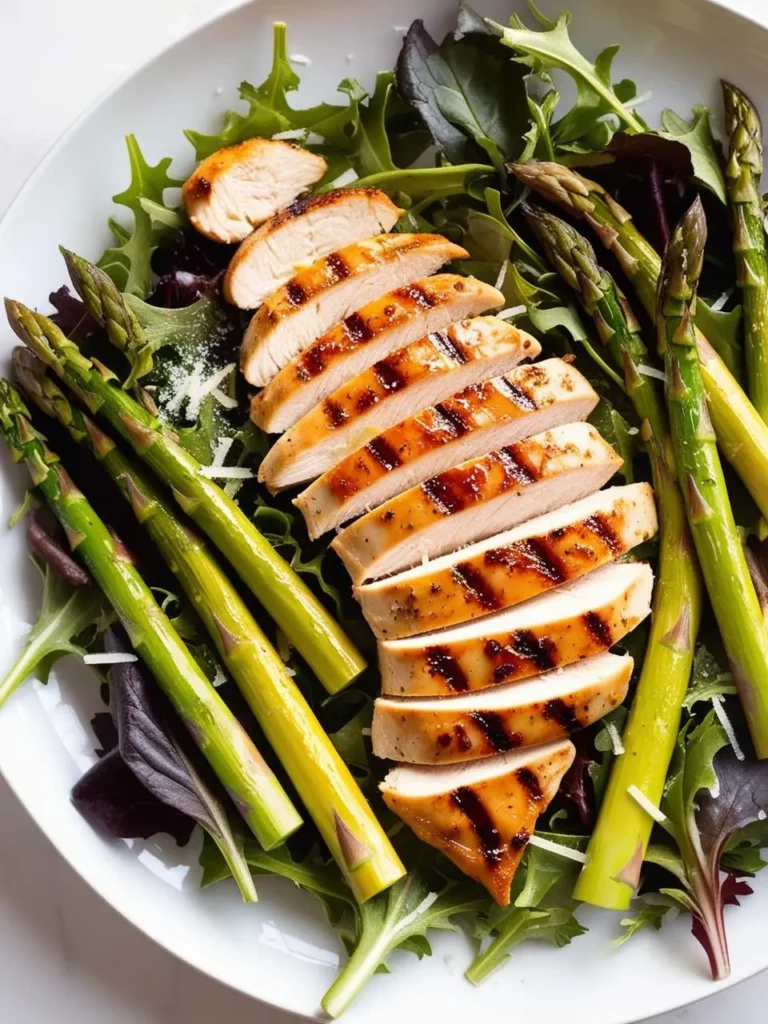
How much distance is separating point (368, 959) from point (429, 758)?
0.71 m

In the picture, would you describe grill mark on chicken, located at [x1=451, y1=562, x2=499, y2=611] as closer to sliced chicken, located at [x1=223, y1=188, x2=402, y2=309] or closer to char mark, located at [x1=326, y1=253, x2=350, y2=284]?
char mark, located at [x1=326, y1=253, x2=350, y2=284]

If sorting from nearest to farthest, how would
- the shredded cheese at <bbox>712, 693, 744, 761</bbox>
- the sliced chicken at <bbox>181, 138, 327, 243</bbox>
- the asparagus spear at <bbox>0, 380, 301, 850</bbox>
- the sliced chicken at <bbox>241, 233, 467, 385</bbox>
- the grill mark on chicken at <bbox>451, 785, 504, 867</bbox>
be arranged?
the grill mark on chicken at <bbox>451, 785, 504, 867</bbox>, the asparagus spear at <bbox>0, 380, 301, 850</bbox>, the shredded cheese at <bbox>712, 693, 744, 761</bbox>, the sliced chicken at <bbox>241, 233, 467, 385</bbox>, the sliced chicken at <bbox>181, 138, 327, 243</bbox>

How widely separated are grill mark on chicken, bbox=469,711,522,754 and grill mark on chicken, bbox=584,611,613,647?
419 millimetres

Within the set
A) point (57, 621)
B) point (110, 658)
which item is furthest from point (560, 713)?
point (57, 621)

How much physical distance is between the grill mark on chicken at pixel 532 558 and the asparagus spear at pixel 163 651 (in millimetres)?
1074

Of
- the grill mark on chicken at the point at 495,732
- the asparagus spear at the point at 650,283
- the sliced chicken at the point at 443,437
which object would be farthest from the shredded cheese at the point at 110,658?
the asparagus spear at the point at 650,283

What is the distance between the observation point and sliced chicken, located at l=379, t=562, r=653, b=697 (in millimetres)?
Result: 3180

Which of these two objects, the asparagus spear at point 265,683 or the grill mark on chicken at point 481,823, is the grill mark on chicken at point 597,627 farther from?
the asparagus spear at point 265,683

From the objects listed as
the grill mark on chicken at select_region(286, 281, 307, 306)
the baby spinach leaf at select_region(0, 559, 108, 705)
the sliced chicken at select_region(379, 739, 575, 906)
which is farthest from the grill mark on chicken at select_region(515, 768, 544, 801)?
the grill mark on chicken at select_region(286, 281, 307, 306)

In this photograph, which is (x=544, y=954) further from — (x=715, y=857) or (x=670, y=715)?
(x=670, y=715)

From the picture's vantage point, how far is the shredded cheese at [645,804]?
329cm

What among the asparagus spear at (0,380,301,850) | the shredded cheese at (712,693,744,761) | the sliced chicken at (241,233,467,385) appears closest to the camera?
the asparagus spear at (0,380,301,850)

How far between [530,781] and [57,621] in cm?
178

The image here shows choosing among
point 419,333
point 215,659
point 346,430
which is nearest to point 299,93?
point 419,333
